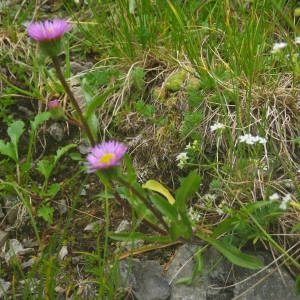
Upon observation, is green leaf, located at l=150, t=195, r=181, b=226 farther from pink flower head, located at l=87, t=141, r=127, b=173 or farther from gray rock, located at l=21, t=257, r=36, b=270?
gray rock, located at l=21, t=257, r=36, b=270

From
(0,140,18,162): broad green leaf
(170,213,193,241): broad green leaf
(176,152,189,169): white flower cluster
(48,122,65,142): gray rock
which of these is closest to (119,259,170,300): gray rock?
(170,213,193,241): broad green leaf

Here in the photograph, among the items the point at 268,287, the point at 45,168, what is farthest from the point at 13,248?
the point at 268,287

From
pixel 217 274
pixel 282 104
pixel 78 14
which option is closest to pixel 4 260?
pixel 217 274

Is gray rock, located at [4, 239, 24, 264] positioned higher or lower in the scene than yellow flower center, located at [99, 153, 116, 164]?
lower

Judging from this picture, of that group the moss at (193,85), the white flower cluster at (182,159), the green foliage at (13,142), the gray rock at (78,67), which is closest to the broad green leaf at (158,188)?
the white flower cluster at (182,159)

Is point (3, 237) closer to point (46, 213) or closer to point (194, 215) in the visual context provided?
point (46, 213)

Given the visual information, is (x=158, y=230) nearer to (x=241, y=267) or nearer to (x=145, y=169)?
(x=241, y=267)

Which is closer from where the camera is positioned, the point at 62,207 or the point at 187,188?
the point at 187,188

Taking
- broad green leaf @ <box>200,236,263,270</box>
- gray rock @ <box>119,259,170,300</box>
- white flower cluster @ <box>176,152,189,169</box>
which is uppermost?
white flower cluster @ <box>176,152,189,169</box>
